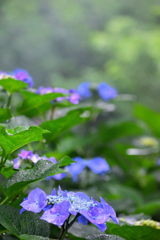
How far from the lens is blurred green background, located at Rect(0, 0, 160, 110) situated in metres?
3.76

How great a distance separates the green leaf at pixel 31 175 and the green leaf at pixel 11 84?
182 millimetres

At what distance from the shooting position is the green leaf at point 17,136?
358mm

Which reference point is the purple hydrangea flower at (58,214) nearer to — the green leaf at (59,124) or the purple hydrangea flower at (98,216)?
the purple hydrangea flower at (98,216)

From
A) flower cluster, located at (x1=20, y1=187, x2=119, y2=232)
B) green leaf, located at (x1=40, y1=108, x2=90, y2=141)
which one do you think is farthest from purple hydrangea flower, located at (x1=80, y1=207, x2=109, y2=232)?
green leaf, located at (x1=40, y1=108, x2=90, y2=141)

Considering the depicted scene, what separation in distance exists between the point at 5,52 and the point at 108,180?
313cm

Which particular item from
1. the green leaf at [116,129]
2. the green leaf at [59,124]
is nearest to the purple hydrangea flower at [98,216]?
the green leaf at [59,124]

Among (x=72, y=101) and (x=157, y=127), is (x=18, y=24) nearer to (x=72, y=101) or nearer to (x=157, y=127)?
(x=157, y=127)

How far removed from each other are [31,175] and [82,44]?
3.92 m

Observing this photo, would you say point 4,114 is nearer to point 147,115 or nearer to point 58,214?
point 58,214

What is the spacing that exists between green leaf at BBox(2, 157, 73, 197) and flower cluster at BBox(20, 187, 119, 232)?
0.02 metres

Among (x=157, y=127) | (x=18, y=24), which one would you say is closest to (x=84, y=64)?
(x=18, y=24)

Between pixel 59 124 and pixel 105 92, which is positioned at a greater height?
pixel 105 92

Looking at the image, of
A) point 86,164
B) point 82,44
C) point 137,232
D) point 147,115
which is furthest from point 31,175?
point 82,44

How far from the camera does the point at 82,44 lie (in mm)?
4152
